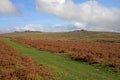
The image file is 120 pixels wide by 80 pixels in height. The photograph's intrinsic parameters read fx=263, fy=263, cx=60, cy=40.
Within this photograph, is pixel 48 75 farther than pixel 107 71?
No

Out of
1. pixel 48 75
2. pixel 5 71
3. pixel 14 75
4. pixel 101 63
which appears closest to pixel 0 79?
pixel 14 75

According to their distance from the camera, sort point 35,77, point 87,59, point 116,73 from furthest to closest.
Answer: point 87,59 < point 116,73 < point 35,77

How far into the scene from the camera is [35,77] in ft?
51.6

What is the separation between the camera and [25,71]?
16.9 m

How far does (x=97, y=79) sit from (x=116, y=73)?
371 cm

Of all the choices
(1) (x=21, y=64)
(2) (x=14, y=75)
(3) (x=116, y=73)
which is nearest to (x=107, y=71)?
(3) (x=116, y=73)

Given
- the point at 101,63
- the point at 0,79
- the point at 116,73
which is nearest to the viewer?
the point at 0,79

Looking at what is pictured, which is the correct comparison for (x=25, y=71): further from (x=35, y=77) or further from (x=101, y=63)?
(x=101, y=63)

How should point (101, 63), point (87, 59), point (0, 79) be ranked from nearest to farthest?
point (0, 79), point (101, 63), point (87, 59)

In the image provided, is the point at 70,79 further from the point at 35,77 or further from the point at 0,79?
the point at 0,79

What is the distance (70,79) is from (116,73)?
5.27 meters

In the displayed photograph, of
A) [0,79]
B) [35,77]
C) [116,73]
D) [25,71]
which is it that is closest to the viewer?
[0,79]

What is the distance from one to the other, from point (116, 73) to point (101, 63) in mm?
5161

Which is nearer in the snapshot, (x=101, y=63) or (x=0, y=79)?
(x=0, y=79)
